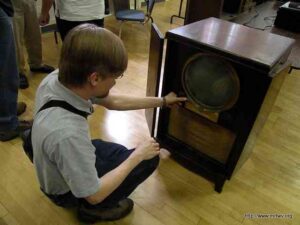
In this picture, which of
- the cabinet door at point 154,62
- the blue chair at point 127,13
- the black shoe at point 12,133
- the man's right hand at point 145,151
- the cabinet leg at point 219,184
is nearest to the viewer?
the man's right hand at point 145,151

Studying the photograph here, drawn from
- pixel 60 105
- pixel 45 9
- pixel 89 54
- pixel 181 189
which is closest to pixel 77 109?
pixel 60 105

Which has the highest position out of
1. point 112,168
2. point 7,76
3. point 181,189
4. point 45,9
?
point 45,9

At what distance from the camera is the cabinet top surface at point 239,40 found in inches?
39.0

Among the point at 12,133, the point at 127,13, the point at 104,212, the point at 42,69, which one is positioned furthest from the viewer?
the point at 127,13

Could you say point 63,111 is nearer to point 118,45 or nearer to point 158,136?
point 118,45

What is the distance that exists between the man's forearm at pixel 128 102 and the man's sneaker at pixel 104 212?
1.53 feet

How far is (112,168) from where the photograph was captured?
1117 millimetres

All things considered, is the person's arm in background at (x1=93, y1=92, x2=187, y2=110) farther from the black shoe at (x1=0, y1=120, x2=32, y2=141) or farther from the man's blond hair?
the black shoe at (x1=0, y1=120, x2=32, y2=141)

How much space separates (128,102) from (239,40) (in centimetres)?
57

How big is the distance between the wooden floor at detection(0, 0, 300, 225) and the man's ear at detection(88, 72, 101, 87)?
779mm

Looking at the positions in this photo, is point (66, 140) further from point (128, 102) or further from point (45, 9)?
point (45, 9)

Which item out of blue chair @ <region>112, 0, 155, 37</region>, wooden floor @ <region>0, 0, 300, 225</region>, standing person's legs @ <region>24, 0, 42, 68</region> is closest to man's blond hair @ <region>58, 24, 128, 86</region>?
wooden floor @ <region>0, 0, 300, 225</region>

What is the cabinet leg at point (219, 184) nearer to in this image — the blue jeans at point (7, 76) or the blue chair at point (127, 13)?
the blue jeans at point (7, 76)

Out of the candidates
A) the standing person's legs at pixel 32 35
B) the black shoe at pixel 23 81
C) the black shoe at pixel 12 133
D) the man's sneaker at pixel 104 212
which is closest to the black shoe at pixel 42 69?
the standing person's legs at pixel 32 35
